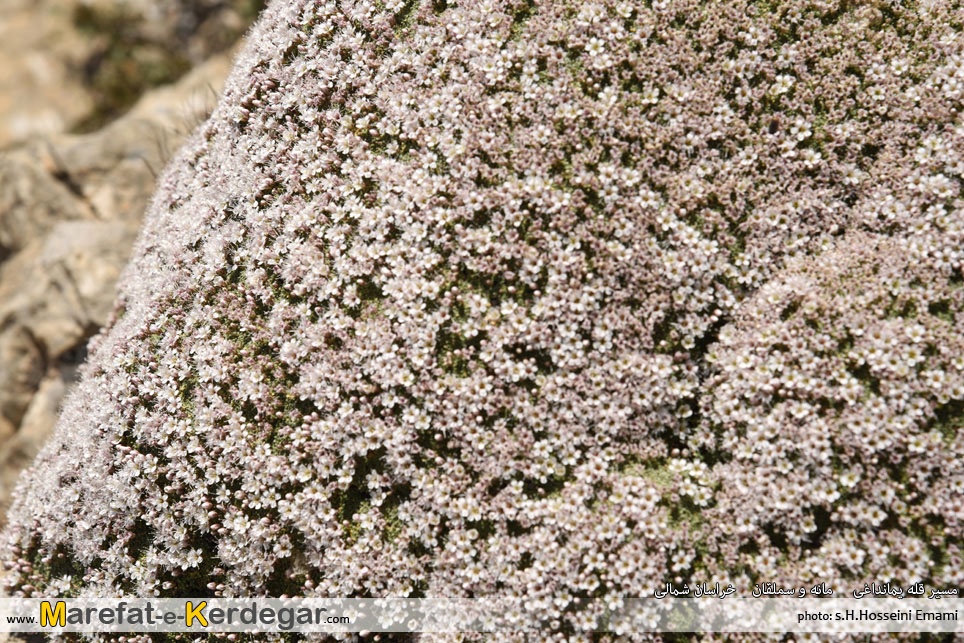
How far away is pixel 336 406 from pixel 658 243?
269 centimetres

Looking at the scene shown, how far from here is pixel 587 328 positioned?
4.78 m

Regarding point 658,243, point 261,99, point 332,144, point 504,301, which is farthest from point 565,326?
point 261,99

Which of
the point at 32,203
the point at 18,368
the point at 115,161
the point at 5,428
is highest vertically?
the point at 115,161

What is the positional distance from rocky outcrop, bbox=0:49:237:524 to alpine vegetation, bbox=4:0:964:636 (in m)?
3.61

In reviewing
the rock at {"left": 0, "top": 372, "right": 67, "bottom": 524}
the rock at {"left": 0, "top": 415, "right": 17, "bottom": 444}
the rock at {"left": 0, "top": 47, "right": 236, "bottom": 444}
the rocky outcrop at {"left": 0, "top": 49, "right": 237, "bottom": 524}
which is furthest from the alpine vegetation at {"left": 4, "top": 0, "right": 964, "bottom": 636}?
the rock at {"left": 0, "top": 415, "right": 17, "bottom": 444}

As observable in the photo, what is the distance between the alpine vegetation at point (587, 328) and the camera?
4.43 meters

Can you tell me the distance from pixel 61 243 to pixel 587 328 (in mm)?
8067

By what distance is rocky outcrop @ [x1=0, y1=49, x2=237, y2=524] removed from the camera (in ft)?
28.4

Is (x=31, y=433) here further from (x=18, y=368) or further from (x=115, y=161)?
(x=115, y=161)

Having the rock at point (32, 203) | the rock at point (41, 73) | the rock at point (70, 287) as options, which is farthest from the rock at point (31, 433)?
the rock at point (41, 73)

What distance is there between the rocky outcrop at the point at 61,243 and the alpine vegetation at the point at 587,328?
142 inches

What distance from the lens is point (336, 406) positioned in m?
5.03

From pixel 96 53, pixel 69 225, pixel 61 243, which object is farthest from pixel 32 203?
pixel 96 53

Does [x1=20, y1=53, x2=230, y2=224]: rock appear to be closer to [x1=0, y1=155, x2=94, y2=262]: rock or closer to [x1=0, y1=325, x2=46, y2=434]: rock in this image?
[x1=0, y1=155, x2=94, y2=262]: rock
